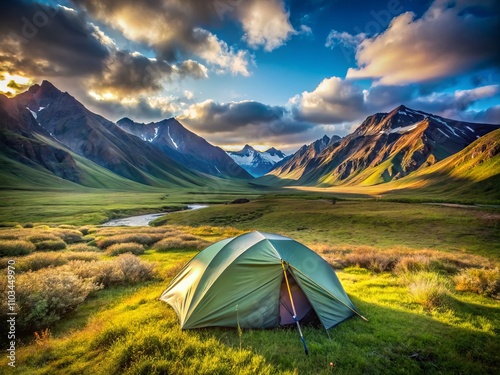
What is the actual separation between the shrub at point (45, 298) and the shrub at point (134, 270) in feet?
9.66

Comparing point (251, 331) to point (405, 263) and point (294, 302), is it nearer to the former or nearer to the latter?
point (294, 302)

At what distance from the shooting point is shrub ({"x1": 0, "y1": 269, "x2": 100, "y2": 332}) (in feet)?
28.2

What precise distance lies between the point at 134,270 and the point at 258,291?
8836 millimetres

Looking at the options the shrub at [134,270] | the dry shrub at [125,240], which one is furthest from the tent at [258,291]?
the dry shrub at [125,240]

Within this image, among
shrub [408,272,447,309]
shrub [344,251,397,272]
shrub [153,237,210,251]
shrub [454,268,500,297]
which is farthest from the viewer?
shrub [153,237,210,251]

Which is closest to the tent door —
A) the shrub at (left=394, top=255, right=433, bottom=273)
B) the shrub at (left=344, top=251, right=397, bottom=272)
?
the shrub at (left=394, top=255, right=433, bottom=273)

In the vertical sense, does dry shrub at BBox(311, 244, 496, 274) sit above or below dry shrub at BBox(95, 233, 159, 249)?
above

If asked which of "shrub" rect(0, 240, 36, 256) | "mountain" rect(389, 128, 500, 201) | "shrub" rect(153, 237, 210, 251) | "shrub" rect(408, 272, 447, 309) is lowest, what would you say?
"shrub" rect(153, 237, 210, 251)

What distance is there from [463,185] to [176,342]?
15504cm

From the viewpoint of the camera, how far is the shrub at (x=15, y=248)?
1858 centimetres

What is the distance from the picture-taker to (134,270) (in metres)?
14.3

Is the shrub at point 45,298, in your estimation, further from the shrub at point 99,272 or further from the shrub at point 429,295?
the shrub at point 429,295

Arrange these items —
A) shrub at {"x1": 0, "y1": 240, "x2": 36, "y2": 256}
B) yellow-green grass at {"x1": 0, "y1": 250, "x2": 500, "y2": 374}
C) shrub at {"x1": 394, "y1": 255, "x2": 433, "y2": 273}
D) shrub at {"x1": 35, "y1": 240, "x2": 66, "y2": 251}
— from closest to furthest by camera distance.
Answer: yellow-green grass at {"x1": 0, "y1": 250, "x2": 500, "y2": 374}, shrub at {"x1": 394, "y1": 255, "x2": 433, "y2": 273}, shrub at {"x1": 0, "y1": 240, "x2": 36, "y2": 256}, shrub at {"x1": 35, "y1": 240, "x2": 66, "y2": 251}

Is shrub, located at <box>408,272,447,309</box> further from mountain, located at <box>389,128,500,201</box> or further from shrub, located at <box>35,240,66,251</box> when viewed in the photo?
mountain, located at <box>389,128,500,201</box>
